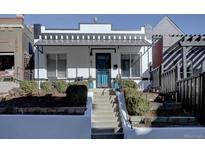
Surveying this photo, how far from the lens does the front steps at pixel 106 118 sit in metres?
9.89

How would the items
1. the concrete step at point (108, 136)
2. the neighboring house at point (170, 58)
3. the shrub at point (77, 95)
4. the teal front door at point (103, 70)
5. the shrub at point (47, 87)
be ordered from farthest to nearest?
the teal front door at point (103, 70), the neighboring house at point (170, 58), the shrub at point (47, 87), the shrub at point (77, 95), the concrete step at point (108, 136)

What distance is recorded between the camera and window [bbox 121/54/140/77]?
1889 centimetres

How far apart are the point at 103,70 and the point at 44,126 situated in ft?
29.9

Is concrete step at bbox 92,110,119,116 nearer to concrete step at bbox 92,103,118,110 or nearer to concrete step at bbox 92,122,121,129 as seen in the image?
concrete step at bbox 92,103,118,110

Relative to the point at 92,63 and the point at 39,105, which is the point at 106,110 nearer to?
the point at 39,105

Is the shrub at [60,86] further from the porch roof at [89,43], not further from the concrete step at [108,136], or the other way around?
the concrete step at [108,136]

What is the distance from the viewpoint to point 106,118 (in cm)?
1123

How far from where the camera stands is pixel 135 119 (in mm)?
10375

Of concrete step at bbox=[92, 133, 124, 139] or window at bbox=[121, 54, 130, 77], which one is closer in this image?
concrete step at bbox=[92, 133, 124, 139]

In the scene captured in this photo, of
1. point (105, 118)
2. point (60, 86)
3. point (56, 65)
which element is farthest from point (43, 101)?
point (56, 65)

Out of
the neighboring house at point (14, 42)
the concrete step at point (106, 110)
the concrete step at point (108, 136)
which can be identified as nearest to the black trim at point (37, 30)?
the neighboring house at point (14, 42)

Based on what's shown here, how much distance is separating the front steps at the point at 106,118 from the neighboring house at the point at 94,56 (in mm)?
4755

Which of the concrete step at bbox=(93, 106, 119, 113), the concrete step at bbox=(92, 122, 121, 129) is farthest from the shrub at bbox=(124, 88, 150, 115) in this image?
the concrete step at bbox=(93, 106, 119, 113)
